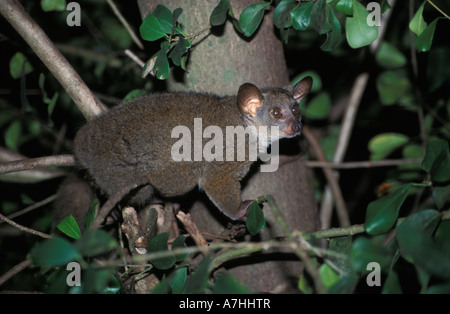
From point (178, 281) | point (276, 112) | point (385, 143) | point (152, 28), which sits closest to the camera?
point (178, 281)

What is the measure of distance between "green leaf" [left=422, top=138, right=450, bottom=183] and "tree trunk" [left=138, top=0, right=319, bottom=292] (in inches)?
39.1

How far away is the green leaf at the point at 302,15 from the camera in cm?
228

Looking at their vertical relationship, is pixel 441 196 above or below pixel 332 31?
below

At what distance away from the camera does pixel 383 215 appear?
2.06m

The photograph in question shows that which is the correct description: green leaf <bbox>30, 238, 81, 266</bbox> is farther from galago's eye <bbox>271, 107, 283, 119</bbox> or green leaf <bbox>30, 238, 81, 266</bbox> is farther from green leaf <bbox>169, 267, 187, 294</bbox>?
galago's eye <bbox>271, 107, 283, 119</bbox>

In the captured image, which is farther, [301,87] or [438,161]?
[301,87]

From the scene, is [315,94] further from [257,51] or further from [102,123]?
[102,123]

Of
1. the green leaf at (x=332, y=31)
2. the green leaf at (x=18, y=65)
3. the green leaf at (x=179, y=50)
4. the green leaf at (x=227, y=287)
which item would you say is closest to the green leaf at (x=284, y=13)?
the green leaf at (x=332, y=31)

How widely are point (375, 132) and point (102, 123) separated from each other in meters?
4.45

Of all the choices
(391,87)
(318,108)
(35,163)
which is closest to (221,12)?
(35,163)

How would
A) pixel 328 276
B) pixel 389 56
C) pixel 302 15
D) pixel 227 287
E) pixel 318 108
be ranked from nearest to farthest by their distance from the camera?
1. pixel 227 287
2. pixel 328 276
3. pixel 302 15
4. pixel 389 56
5. pixel 318 108

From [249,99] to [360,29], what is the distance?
0.90 meters

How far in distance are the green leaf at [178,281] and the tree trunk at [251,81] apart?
0.92m

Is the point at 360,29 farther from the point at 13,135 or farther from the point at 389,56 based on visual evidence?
the point at 13,135
